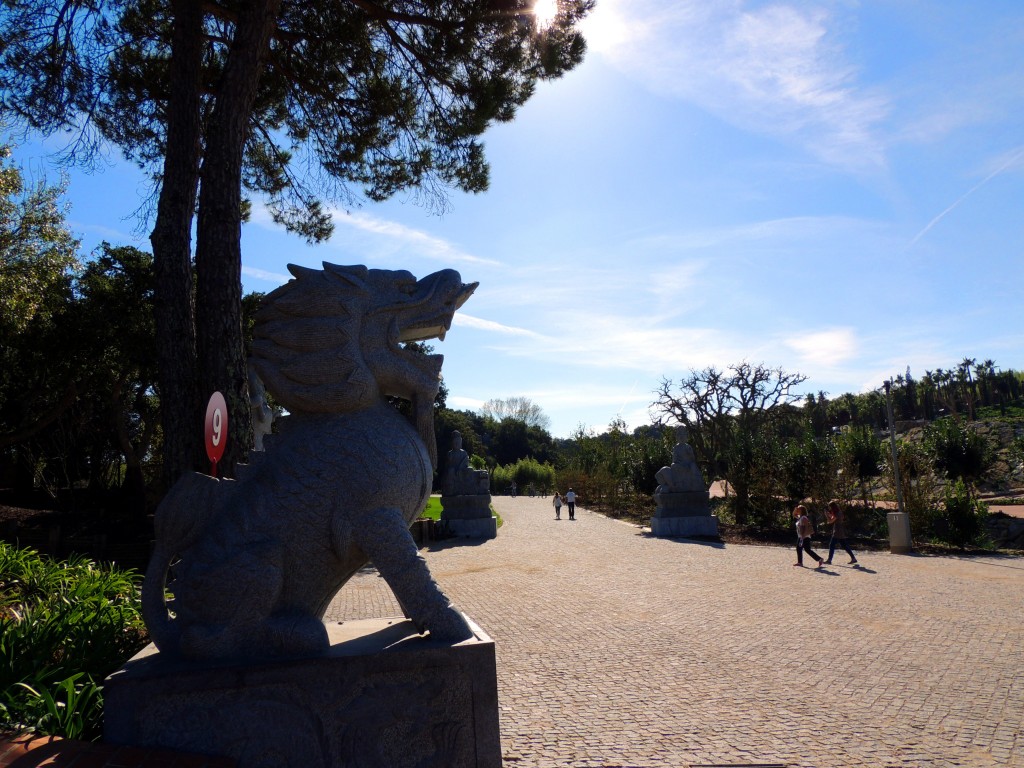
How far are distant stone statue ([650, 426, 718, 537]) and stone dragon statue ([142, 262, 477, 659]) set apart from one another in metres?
13.5

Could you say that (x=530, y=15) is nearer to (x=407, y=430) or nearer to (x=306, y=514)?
(x=407, y=430)

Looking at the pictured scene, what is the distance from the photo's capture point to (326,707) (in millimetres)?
2516

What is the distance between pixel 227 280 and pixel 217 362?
2.38 feet

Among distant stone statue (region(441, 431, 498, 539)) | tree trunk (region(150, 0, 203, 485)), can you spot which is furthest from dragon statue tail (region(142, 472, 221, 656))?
distant stone statue (region(441, 431, 498, 539))

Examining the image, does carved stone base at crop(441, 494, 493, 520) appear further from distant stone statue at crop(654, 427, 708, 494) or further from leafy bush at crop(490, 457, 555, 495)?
leafy bush at crop(490, 457, 555, 495)

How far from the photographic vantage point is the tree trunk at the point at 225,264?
554 cm

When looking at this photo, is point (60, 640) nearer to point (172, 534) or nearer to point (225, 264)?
point (172, 534)

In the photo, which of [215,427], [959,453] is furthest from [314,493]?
[959,453]

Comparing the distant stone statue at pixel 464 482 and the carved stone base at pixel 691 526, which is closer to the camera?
the carved stone base at pixel 691 526

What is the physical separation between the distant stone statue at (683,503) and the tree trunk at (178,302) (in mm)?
12063

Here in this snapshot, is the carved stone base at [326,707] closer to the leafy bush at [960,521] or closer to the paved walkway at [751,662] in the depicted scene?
the paved walkway at [751,662]

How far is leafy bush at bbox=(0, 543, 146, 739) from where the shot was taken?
2.72 meters

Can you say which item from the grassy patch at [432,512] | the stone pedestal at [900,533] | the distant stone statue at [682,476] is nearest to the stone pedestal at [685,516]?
the distant stone statue at [682,476]

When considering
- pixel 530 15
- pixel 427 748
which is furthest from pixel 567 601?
pixel 530 15
